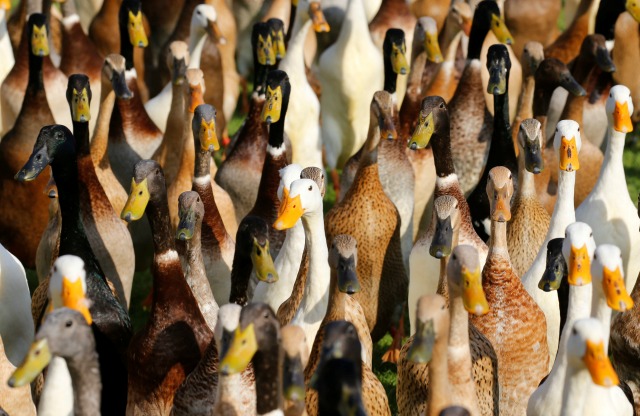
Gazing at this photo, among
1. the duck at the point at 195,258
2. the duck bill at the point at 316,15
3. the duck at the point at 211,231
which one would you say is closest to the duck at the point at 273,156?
the duck at the point at 211,231

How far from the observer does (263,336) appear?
4.74 meters

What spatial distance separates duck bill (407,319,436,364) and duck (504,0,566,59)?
5.78 metres

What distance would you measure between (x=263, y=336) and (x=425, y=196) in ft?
11.1

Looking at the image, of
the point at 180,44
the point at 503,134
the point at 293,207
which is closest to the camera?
the point at 293,207

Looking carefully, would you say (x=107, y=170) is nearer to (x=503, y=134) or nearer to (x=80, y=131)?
(x=80, y=131)

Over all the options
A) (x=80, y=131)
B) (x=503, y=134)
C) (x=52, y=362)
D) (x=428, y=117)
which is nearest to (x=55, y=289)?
(x=52, y=362)

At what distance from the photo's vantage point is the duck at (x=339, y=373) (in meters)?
4.27

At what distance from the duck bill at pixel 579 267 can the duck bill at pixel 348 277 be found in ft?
3.18

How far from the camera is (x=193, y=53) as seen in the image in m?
8.93

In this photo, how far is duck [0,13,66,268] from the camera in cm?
776

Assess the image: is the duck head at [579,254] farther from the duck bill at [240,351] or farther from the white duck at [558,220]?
the duck bill at [240,351]

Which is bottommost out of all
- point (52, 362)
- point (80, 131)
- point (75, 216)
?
point (52, 362)

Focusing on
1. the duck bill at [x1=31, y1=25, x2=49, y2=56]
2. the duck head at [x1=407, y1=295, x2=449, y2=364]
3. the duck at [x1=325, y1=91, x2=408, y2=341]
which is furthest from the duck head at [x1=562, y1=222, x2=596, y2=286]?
the duck bill at [x1=31, y1=25, x2=49, y2=56]

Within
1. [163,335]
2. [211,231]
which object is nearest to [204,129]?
[211,231]
